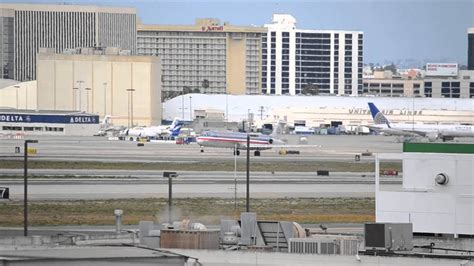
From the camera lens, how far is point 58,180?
63000 millimetres

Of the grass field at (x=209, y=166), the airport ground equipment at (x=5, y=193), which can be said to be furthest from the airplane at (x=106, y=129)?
the airport ground equipment at (x=5, y=193)

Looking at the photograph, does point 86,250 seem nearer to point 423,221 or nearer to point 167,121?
point 423,221

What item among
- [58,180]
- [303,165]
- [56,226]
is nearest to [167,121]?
[303,165]

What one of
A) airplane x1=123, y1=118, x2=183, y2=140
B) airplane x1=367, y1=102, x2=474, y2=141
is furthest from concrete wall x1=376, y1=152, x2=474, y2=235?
airplane x1=123, y1=118, x2=183, y2=140

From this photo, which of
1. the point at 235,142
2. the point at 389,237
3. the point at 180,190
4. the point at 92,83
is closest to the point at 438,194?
the point at 389,237

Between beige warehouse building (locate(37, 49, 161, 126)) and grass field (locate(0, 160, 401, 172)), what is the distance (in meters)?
90.2

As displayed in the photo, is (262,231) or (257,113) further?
(257,113)

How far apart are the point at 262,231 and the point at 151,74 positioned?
516ft

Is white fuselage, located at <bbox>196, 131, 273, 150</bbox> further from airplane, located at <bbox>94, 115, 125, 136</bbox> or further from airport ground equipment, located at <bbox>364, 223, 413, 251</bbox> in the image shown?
airport ground equipment, located at <bbox>364, 223, 413, 251</bbox>

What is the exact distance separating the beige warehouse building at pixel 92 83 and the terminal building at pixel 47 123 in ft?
75.5

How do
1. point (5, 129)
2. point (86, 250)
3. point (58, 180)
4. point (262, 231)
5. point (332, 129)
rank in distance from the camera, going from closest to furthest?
1. point (86, 250)
2. point (262, 231)
3. point (58, 180)
4. point (5, 129)
5. point (332, 129)

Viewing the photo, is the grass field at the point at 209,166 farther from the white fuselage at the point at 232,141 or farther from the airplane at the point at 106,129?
the airplane at the point at 106,129

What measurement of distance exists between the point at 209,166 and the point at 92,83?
95989mm

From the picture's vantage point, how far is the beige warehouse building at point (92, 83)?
17412cm
